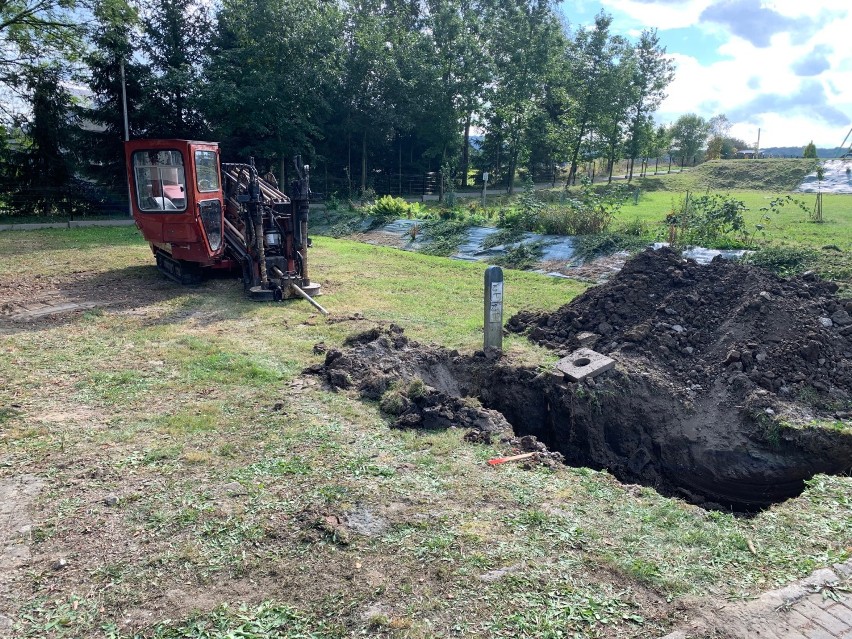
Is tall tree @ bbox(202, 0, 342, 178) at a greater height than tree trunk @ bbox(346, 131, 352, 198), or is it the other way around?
tall tree @ bbox(202, 0, 342, 178)

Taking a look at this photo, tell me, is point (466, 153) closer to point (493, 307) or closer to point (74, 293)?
point (74, 293)

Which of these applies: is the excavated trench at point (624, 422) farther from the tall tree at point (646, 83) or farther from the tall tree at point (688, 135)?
the tall tree at point (688, 135)

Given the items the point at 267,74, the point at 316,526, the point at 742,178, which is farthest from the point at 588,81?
the point at 316,526

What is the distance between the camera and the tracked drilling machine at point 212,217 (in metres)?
10.9

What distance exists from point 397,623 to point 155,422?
3.59 m

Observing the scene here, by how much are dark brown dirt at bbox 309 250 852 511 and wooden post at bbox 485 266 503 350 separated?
0.66 ft

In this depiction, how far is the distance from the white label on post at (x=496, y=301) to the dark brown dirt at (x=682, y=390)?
0.51 meters

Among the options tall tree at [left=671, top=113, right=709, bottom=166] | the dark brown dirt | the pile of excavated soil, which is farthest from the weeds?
tall tree at [left=671, top=113, right=709, bottom=166]

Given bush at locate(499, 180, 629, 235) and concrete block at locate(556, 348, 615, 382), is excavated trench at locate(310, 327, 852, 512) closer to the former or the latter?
concrete block at locate(556, 348, 615, 382)

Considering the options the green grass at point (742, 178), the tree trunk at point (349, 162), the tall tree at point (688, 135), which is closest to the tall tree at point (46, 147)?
the tree trunk at point (349, 162)

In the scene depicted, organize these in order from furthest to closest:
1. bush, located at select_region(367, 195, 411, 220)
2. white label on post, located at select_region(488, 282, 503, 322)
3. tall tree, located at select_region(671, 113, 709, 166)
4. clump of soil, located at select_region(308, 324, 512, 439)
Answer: tall tree, located at select_region(671, 113, 709, 166), bush, located at select_region(367, 195, 411, 220), white label on post, located at select_region(488, 282, 503, 322), clump of soil, located at select_region(308, 324, 512, 439)

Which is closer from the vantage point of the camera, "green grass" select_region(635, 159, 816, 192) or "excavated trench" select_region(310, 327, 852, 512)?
"excavated trench" select_region(310, 327, 852, 512)

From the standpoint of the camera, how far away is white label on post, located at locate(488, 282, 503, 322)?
739 cm

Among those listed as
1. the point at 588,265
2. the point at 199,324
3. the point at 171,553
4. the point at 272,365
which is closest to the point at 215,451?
the point at 171,553
